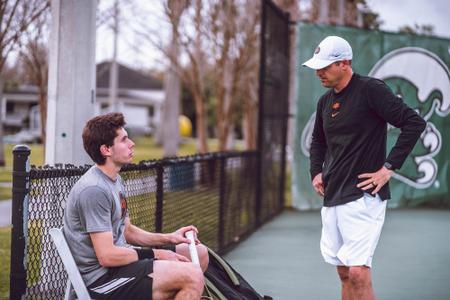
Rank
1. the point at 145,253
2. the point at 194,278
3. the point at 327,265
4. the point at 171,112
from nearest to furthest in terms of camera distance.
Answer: the point at 194,278 → the point at 145,253 → the point at 327,265 → the point at 171,112

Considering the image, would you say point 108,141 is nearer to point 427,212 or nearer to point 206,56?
point 427,212

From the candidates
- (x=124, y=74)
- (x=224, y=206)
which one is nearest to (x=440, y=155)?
(x=224, y=206)

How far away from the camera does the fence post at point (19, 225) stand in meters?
4.04

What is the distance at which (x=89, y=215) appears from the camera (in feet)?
12.6

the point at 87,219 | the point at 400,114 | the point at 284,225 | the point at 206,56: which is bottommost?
the point at 284,225

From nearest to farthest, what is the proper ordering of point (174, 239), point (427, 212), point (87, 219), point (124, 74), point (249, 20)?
point (87, 219), point (174, 239), point (427, 212), point (249, 20), point (124, 74)

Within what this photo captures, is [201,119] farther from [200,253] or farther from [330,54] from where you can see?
[200,253]

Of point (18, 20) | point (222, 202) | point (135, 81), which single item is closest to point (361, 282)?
point (222, 202)

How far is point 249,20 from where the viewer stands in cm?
1628

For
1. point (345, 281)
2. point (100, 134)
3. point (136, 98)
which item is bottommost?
point (345, 281)

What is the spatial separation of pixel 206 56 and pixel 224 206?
9.07 metres

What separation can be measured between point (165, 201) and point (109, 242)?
277 centimetres

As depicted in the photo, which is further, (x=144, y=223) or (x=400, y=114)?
(x=144, y=223)

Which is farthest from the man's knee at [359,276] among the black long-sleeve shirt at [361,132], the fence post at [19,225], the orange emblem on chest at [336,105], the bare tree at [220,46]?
the bare tree at [220,46]
